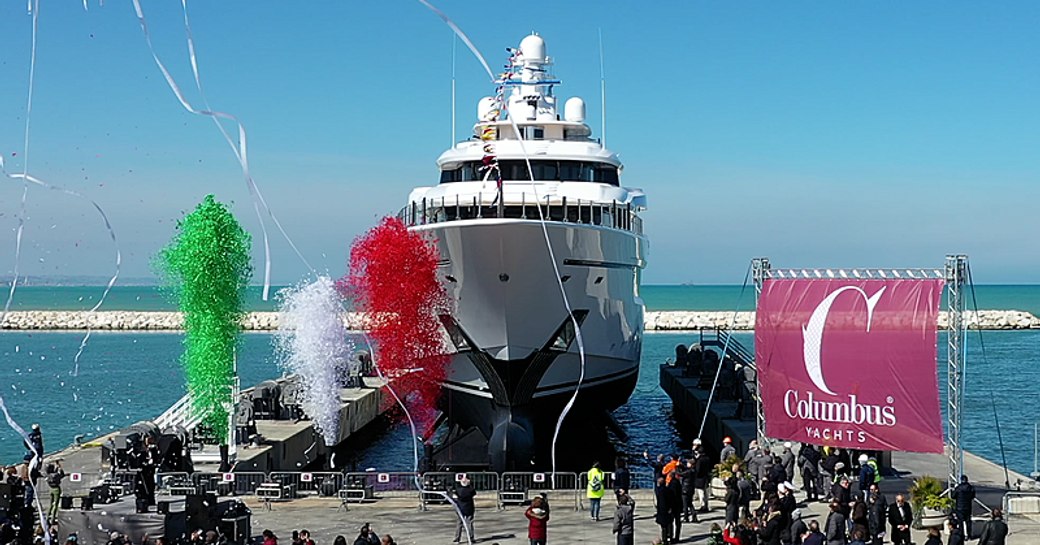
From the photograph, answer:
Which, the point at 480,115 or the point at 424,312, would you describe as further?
the point at 480,115

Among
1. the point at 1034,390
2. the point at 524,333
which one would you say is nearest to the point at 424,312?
the point at 524,333

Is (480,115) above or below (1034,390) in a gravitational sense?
above

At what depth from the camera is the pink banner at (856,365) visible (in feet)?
70.9

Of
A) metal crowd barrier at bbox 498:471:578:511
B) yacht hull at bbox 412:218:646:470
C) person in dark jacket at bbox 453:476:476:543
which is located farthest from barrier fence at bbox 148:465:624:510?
yacht hull at bbox 412:218:646:470

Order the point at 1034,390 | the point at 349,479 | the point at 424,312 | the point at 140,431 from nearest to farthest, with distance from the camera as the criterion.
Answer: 1. the point at 349,479
2. the point at 140,431
3. the point at 424,312
4. the point at 1034,390

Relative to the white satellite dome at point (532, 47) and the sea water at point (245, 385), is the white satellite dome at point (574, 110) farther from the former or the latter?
the sea water at point (245, 385)

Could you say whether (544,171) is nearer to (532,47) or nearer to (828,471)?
(532,47)

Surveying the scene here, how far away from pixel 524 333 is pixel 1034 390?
157 ft

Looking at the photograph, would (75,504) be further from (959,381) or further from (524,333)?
(959,381)

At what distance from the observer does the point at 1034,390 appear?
67500 mm

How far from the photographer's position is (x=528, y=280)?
1220 inches

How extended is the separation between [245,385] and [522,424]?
45.8 meters

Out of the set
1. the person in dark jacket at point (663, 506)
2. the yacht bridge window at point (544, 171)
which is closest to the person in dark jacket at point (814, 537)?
the person in dark jacket at point (663, 506)

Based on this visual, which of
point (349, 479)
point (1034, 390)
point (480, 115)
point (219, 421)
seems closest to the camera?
point (349, 479)
